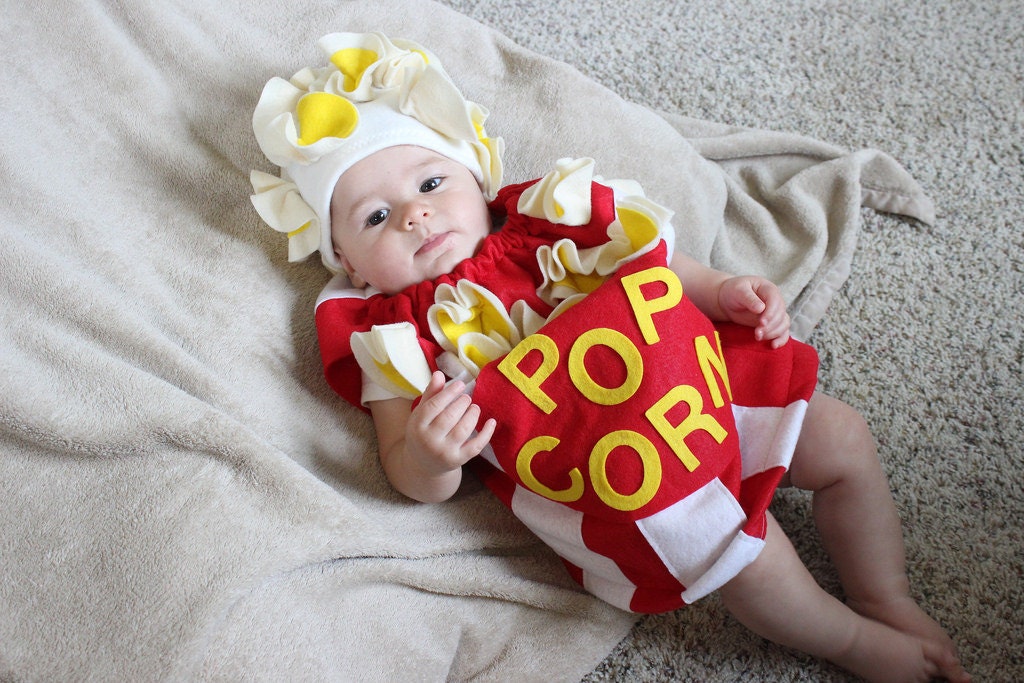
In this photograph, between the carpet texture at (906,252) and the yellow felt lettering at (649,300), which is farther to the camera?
the carpet texture at (906,252)

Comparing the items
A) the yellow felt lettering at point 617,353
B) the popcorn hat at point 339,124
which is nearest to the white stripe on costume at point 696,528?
the yellow felt lettering at point 617,353

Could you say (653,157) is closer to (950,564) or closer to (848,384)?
(848,384)

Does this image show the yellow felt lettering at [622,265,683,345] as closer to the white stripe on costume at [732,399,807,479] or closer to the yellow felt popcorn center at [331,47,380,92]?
the white stripe on costume at [732,399,807,479]

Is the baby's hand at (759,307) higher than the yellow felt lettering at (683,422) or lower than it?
higher

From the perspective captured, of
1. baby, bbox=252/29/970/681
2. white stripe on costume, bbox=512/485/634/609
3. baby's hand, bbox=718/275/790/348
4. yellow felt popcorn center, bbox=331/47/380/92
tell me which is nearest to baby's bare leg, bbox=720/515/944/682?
baby, bbox=252/29/970/681

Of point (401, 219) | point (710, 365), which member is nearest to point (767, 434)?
point (710, 365)

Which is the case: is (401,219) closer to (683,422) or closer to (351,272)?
(351,272)

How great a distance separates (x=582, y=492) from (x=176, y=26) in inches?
31.3

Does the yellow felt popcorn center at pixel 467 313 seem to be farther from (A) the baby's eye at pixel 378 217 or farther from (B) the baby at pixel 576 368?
(A) the baby's eye at pixel 378 217

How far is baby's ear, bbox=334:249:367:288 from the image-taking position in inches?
38.6

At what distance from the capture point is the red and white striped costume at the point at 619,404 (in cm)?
81

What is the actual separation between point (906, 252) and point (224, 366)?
99 cm

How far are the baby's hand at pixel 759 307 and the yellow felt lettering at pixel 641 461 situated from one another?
0.23 metres

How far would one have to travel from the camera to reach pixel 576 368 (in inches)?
32.9
